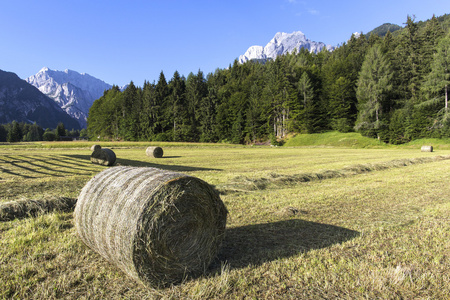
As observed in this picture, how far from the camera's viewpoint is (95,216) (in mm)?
4059

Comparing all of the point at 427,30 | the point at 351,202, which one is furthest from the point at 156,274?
the point at 427,30

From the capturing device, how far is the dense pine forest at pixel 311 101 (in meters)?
55.7

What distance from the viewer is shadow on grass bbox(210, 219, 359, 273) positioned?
170 inches

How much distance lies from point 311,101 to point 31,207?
75263mm

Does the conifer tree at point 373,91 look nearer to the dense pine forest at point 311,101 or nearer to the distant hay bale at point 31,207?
the dense pine forest at point 311,101

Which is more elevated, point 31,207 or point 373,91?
point 373,91

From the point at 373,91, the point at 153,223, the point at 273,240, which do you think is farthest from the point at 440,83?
the point at 153,223

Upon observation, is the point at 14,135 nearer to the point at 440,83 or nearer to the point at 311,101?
the point at 311,101

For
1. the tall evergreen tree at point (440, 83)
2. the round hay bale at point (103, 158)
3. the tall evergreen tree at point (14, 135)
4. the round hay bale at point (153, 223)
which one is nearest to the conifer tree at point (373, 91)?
the tall evergreen tree at point (440, 83)

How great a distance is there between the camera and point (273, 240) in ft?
16.7

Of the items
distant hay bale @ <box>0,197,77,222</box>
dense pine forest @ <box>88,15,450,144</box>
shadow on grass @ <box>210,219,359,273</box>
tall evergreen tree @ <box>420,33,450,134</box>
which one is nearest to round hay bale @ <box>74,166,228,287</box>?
shadow on grass @ <box>210,219,359,273</box>

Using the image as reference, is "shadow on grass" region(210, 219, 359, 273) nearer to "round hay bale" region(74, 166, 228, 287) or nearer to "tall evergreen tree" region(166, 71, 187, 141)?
"round hay bale" region(74, 166, 228, 287)

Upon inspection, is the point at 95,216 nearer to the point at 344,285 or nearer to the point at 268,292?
the point at 268,292

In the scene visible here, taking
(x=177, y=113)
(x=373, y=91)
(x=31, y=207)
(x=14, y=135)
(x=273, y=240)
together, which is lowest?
(x=273, y=240)
